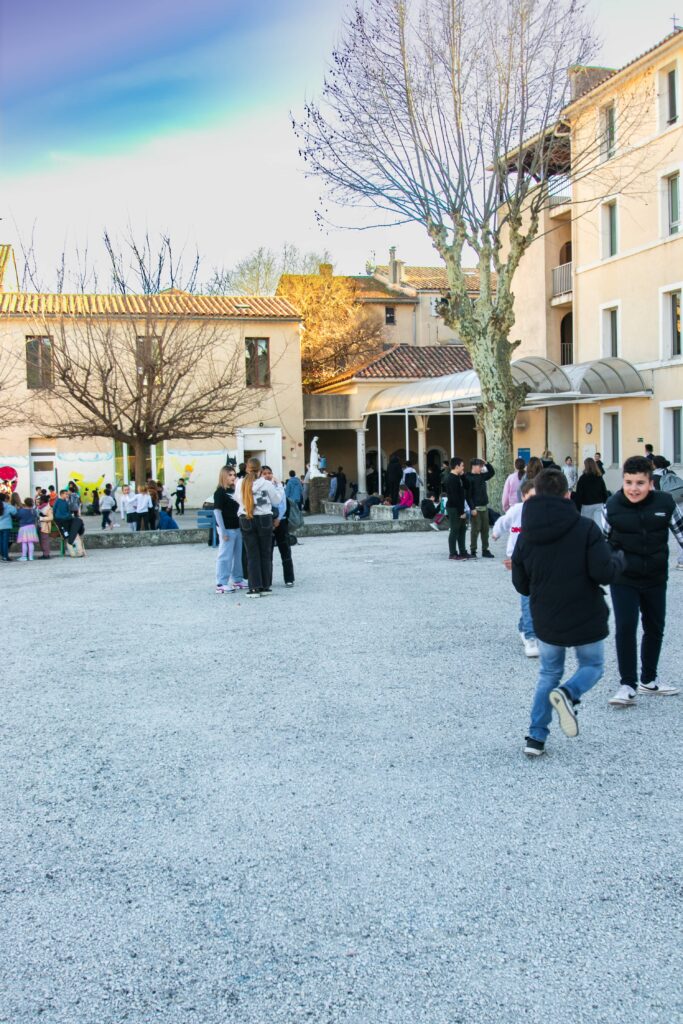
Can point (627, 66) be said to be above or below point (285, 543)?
above

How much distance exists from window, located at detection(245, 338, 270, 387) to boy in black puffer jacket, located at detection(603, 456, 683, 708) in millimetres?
33023

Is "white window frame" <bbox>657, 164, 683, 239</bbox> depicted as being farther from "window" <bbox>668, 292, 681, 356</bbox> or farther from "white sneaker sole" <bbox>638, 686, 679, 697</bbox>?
"white sneaker sole" <bbox>638, 686, 679, 697</bbox>

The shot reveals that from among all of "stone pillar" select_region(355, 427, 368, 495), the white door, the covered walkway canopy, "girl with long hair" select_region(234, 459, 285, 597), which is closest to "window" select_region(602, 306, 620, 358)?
the covered walkway canopy

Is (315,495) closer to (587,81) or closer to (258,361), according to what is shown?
(258,361)

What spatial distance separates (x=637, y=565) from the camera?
249 inches

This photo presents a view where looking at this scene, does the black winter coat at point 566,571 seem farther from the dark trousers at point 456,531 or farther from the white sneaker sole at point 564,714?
the dark trousers at point 456,531

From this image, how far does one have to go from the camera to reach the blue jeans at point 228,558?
12805 millimetres

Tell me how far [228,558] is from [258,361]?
2706 cm

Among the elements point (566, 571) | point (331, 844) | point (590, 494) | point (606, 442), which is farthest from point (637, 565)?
point (606, 442)

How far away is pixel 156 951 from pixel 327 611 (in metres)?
7.52

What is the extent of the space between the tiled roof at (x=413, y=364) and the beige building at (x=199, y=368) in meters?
3.44

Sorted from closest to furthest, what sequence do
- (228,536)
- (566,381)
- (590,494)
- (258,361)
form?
(228,536) < (590,494) < (566,381) < (258,361)

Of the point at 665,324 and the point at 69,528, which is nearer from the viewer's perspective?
the point at 69,528

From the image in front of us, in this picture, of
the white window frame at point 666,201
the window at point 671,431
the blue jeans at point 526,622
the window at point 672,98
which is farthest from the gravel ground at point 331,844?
the window at point 672,98
